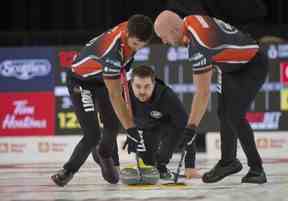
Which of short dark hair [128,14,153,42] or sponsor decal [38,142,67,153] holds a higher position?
short dark hair [128,14,153,42]

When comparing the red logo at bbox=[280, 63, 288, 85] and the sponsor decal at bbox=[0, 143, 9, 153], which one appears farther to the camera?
the sponsor decal at bbox=[0, 143, 9, 153]

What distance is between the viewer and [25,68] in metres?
9.21

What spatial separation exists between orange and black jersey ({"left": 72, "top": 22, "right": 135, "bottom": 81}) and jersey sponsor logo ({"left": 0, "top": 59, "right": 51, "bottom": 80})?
4.43 meters

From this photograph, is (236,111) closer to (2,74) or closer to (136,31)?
(136,31)

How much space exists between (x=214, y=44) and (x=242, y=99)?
423 mm

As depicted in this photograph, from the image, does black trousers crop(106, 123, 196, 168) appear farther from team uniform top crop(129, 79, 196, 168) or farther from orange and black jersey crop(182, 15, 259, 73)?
orange and black jersey crop(182, 15, 259, 73)

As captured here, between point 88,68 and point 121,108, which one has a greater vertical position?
point 88,68

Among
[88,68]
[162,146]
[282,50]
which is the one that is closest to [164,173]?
[162,146]

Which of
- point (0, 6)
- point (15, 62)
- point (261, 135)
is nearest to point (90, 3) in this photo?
point (0, 6)

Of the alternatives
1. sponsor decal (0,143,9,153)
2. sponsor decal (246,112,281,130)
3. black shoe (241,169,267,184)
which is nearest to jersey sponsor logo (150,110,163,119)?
black shoe (241,169,267,184)

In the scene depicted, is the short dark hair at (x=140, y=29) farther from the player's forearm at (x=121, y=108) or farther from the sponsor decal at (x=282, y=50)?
the sponsor decal at (x=282, y=50)

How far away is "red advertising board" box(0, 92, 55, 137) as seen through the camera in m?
9.05

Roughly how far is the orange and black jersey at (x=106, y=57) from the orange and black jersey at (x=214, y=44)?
43cm

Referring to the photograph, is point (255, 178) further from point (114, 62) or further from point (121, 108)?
→ point (114, 62)
